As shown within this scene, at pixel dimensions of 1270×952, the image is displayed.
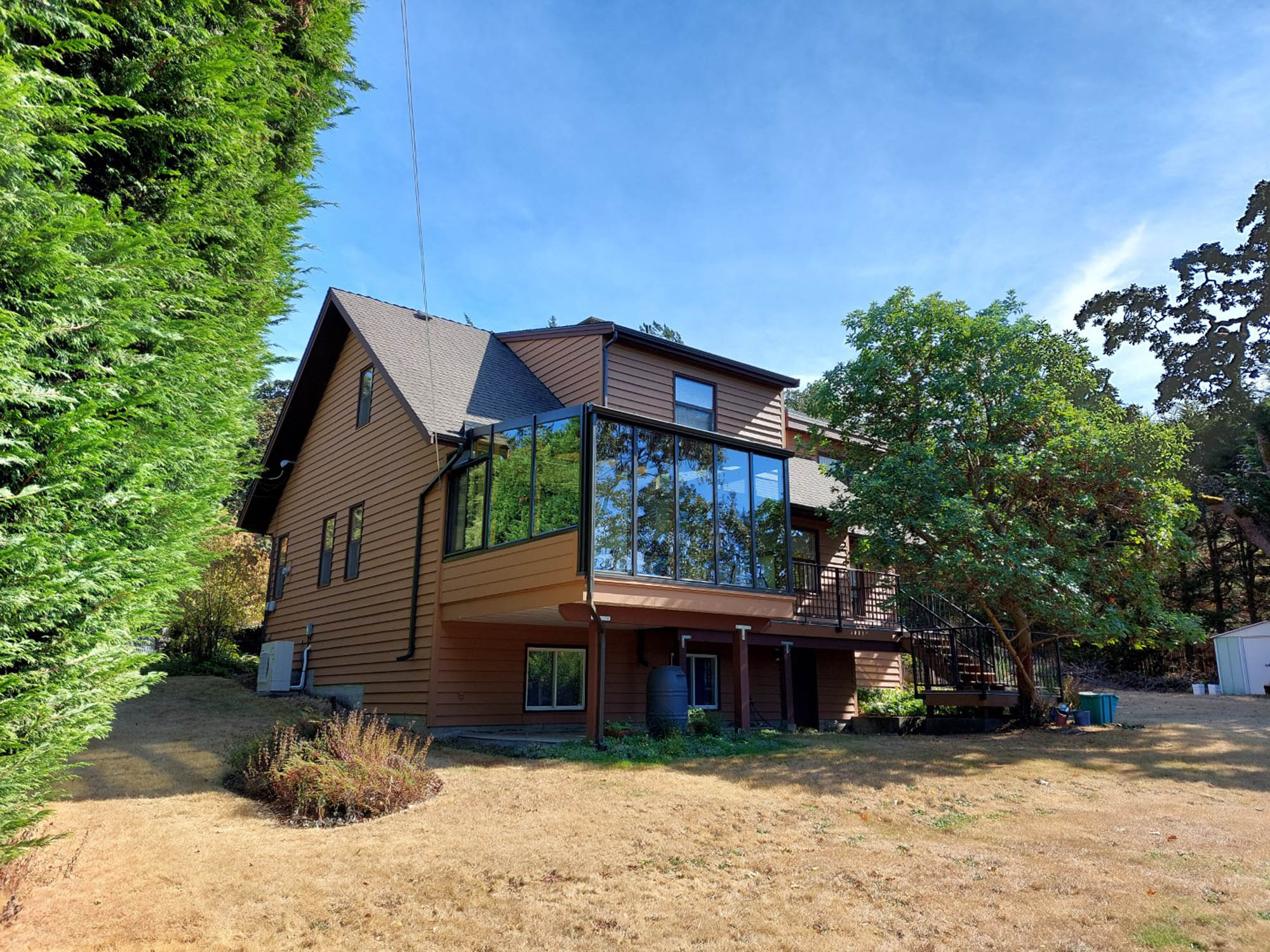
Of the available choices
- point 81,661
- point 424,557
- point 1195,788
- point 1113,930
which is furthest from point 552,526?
point 1195,788

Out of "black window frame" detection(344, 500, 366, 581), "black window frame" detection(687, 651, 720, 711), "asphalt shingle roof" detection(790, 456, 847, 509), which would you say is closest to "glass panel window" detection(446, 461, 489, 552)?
"black window frame" detection(344, 500, 366, 581)

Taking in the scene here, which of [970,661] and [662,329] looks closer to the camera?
[970,661]

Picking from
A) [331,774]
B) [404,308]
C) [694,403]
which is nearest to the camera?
[331,774]

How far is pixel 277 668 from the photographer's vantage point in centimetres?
1595

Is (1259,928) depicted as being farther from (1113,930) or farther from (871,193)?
(871,193)

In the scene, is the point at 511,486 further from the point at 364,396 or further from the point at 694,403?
the point at 364,396

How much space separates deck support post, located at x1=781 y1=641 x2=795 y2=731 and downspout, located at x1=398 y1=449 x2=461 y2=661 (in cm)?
673

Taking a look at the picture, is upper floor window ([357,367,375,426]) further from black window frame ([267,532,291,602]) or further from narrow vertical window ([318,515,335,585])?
black window frame ([267,532,291,602])

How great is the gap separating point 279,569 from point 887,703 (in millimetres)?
14612

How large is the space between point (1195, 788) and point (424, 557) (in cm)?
1129

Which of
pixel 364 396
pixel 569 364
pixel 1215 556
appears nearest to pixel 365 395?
pixel 364 396

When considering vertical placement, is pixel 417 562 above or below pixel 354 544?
below

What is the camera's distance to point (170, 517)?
5016mm

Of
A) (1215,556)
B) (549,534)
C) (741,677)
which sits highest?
(1215,556)
